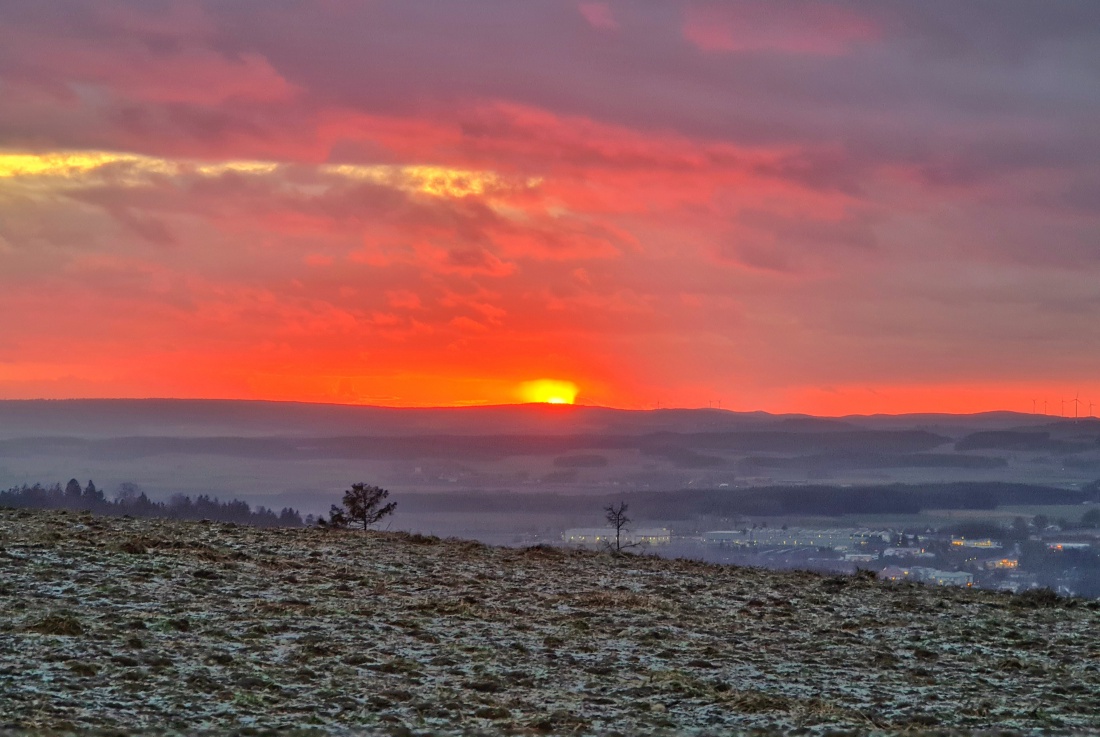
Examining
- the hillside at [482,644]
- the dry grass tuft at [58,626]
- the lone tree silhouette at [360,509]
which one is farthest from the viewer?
the lone tree silhouette at [360,509]

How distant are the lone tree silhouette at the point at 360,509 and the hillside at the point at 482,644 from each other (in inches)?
433

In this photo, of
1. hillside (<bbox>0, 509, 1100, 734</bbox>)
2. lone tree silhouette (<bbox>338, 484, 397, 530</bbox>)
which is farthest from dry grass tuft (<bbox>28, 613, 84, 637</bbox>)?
lone tree silhouette (<bbox>338, 484, 397, 530</bbox>)

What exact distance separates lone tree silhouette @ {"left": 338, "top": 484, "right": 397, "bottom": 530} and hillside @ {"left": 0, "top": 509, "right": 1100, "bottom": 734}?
1100cm

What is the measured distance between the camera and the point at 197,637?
62.0 feet

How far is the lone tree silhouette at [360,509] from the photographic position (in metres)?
42.1

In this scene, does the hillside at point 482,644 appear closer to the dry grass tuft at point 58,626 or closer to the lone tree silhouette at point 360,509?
the dry grass tuft at point 58,626

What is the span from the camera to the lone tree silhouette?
42.1 m

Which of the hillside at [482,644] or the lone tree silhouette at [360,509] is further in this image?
the lone tree silhouette at [360,509]

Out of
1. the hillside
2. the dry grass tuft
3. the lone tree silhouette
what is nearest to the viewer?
the hillside

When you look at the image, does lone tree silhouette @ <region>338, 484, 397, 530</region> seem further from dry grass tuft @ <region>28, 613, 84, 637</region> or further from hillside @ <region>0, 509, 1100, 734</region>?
dry grass tuft @ <region>28, 613, 84, 637</region>

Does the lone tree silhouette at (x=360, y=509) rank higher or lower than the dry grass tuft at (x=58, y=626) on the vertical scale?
higher

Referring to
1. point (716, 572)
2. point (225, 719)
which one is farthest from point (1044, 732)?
point (716, 572)

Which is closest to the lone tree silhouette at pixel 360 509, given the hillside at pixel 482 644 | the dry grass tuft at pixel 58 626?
the hillside at pixel 482 644

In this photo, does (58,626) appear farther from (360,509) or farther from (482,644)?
(360,509)
